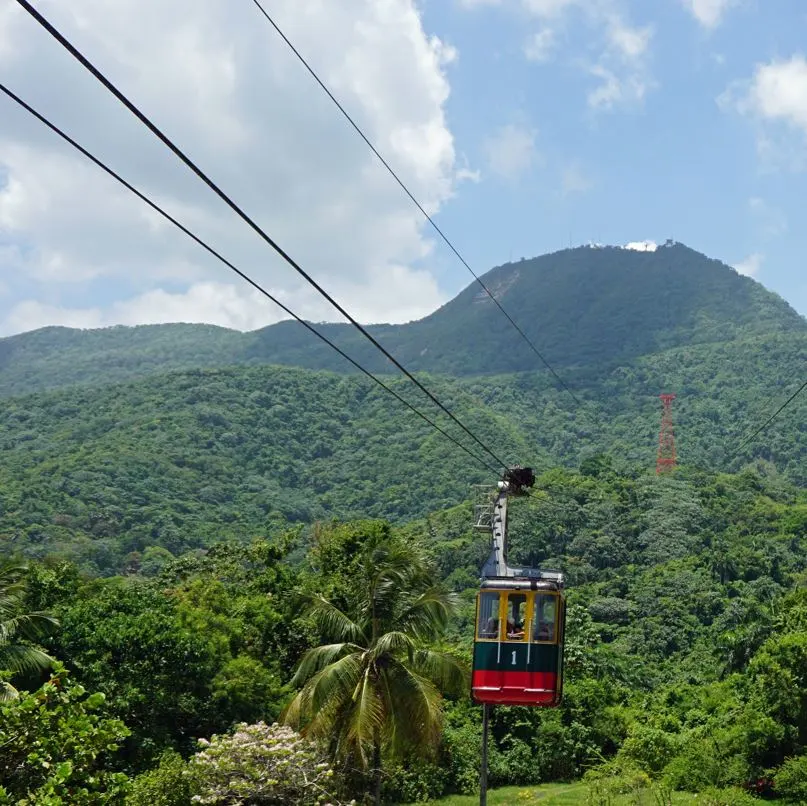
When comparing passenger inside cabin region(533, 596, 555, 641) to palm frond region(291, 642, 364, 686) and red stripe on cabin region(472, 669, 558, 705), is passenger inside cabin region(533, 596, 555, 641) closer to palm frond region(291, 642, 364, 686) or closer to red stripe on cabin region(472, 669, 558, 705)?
red stripe on cabin region(472, 669, 558, 705)

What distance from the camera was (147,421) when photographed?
134125mm

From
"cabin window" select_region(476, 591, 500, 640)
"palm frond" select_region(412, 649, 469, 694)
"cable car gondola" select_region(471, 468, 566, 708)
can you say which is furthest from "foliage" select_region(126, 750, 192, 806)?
"cabin window" select_region(476, 591, 500, 640)

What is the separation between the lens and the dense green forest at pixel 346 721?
1942cm

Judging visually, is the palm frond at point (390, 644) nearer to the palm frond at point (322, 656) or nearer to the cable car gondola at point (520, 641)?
the palm frond at point (322, 656)

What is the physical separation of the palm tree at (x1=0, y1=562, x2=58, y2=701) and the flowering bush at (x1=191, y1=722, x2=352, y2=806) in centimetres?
407

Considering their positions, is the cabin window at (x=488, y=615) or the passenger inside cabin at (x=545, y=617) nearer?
the passenger inside cabin at (x=545, y=617)

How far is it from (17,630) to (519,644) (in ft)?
46.0

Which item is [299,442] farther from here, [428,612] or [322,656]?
[322,656]

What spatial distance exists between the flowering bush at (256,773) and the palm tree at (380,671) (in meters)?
0.78

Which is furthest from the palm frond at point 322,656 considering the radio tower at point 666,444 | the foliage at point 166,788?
the radio tower at point 666,444

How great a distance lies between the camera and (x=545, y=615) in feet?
61.7

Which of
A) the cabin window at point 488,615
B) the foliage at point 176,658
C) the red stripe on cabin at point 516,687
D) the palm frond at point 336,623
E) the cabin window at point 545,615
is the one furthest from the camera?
the foliage at point 176,658

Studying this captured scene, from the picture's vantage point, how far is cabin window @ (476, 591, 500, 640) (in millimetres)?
18922

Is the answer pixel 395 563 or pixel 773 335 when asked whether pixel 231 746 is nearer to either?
pixel 395 563
